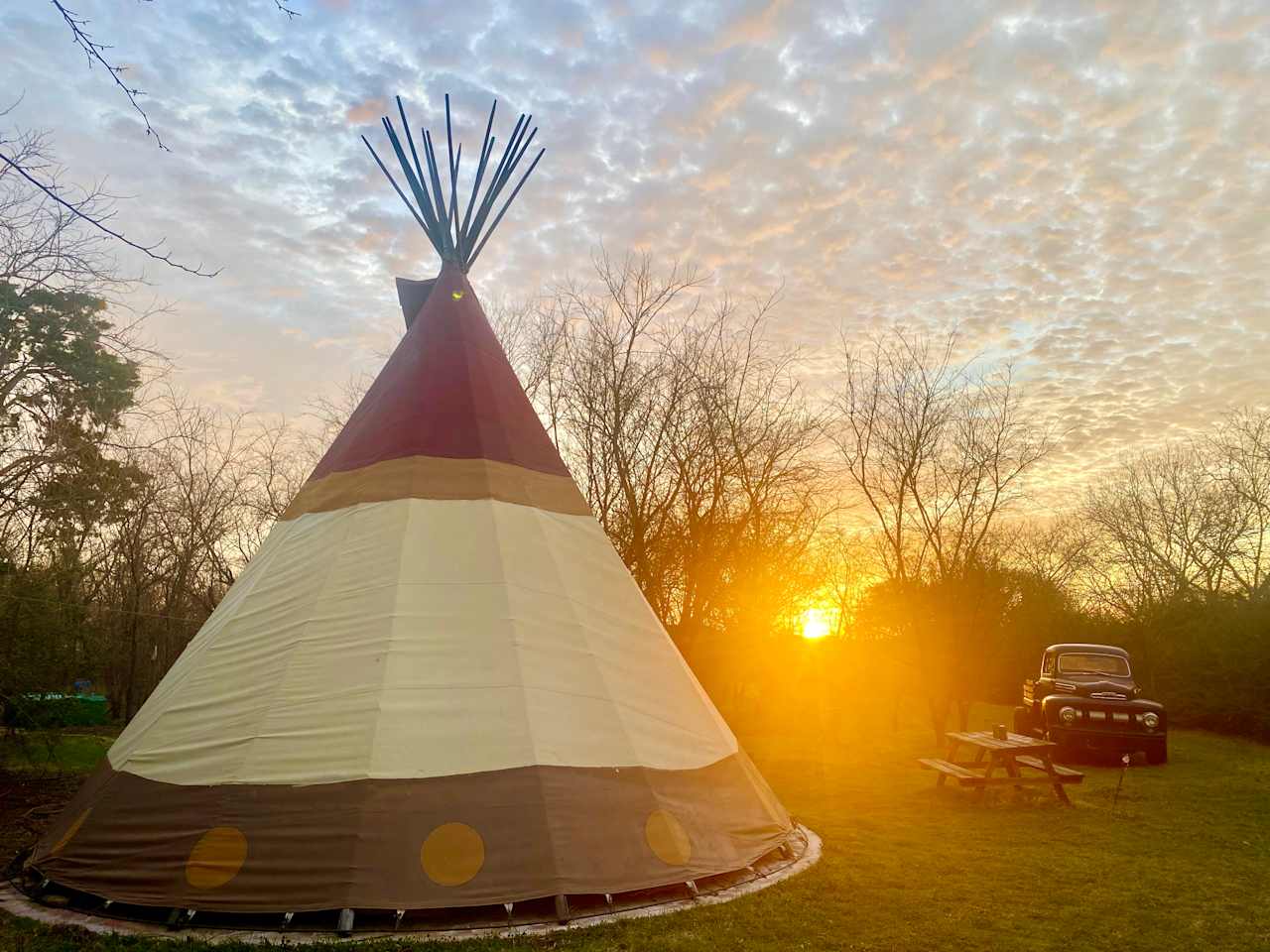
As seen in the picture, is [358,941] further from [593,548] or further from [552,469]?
[552,469]

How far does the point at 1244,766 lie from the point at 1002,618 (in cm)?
839

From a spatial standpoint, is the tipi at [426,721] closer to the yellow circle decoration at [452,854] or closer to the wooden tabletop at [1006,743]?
the yellow circle decoration at [452,854]

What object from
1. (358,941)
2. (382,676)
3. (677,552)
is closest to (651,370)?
(677,552)

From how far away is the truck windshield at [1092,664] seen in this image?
12.7 m

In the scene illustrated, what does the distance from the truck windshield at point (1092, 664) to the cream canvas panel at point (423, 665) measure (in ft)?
29.9

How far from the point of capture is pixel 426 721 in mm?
4957

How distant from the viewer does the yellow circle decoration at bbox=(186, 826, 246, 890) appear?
14.4 feet

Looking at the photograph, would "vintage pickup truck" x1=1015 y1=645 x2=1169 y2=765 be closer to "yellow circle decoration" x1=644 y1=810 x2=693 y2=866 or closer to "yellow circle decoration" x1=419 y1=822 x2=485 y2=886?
"yellow circle decoration" x1=644 y1=810 x2=693 y2=866

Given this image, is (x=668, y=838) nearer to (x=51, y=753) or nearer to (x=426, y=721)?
(x=426, y=721)

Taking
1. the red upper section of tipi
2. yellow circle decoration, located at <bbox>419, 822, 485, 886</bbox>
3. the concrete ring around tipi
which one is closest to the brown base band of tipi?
yellow circle decoration, located at <bbox>419, 822, 485, 886</bbox>

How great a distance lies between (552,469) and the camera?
23.2ft

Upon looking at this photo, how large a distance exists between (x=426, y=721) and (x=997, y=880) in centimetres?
422

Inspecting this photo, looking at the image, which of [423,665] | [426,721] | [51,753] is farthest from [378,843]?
[51,753]

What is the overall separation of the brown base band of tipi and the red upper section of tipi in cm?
280
